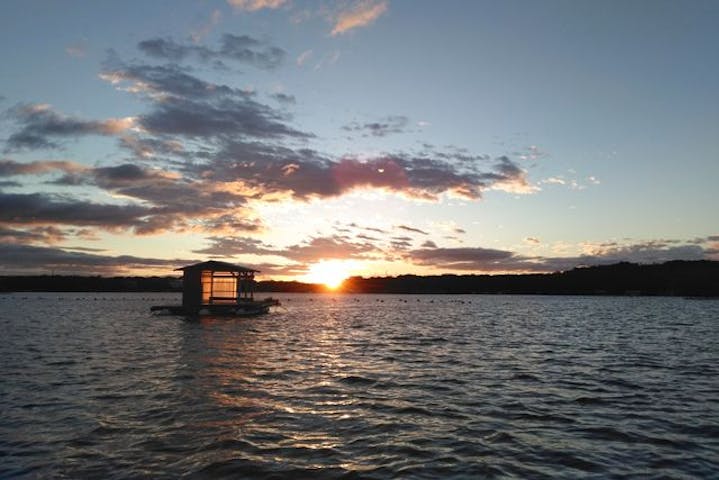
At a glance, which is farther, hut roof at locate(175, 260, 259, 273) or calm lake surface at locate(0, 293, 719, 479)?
hut roof at locate(175, 260, 259, 273)

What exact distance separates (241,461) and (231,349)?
936 inches

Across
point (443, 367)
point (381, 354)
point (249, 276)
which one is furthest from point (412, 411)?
point (249, 276)

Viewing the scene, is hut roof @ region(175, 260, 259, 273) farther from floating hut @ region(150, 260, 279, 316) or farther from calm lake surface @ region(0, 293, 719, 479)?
calm lake surface @ region(0, 293, 719, 479)

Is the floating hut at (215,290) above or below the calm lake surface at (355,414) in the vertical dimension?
above

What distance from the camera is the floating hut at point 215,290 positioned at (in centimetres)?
6469

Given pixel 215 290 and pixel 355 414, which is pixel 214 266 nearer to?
pixel 215 290

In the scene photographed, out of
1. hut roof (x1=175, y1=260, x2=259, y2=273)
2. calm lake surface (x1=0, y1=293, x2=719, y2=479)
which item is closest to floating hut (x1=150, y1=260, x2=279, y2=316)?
hut roof (x1=175, y1=260, x2=259, y2=273)

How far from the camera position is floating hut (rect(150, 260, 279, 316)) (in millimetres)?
64688

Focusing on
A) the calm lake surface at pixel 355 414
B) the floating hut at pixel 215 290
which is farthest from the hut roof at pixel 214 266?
the calm lake surface at pixel 355 414

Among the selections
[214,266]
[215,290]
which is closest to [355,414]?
[214,266]

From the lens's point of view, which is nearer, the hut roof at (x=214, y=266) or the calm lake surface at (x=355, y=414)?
the calm lake surface at (x=355, y=414)

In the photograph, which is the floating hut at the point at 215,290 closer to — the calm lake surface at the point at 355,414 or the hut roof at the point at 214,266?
the hut roof at the point at 214,266

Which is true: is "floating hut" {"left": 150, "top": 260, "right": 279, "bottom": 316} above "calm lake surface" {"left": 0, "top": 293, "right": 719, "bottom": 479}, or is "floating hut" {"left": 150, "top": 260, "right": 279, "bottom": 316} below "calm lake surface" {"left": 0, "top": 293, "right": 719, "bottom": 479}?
above

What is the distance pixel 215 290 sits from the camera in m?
69.4
